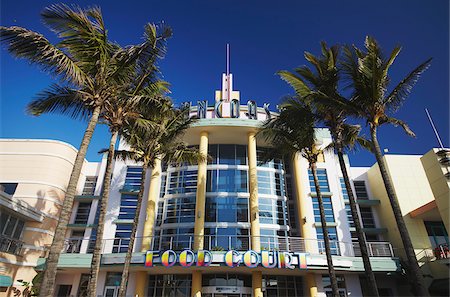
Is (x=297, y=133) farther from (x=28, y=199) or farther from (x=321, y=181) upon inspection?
(x=28, y=199)

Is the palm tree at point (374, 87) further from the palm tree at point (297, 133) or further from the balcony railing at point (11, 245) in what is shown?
the balcony railing at point (11, 245)

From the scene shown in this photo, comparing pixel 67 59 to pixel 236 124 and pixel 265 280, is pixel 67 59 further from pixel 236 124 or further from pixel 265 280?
pixel 265 280

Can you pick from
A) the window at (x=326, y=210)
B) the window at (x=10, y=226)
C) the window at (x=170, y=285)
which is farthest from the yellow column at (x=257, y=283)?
the window at (x=10, y=226)

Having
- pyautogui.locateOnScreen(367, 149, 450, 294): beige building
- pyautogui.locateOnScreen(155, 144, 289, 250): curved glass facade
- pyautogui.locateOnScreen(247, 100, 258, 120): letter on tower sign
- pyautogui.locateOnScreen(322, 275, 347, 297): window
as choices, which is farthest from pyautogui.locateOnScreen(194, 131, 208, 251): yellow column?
pyautogui.locateOnScreen(367, 149, 450, 294): beige building

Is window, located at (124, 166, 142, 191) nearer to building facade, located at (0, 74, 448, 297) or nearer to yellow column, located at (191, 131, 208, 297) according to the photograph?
building facade, located at (0, 74, 448, 297)

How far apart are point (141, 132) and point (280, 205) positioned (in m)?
13.7

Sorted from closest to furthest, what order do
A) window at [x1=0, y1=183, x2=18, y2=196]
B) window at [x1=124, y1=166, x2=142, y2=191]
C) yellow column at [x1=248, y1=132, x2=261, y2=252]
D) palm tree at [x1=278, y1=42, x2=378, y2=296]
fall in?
palm tree at [x1=278, y1=42, x2=378, y2=296] < yellow column at [x1=248, y1=132, x2=261, y2=252] < window at [x1=0, y1=183, x2=18, y2=196] < window at [x1=124, y1=166, x2=142, y2=191]

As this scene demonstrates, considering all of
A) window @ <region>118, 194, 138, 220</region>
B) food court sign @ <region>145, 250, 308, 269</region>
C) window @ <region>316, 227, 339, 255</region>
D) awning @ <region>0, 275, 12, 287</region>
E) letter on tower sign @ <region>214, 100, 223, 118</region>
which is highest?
letter on tower sign @ <region>214, 100, 223, 118</region>

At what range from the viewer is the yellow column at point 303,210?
2012 cm

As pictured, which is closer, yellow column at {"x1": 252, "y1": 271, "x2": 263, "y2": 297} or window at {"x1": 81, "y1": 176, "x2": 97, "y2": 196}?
yellow column at {"x1": 252, "y1": 271, "x2": 263, "y2": 297}

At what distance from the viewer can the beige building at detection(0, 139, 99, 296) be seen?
19.3 meters

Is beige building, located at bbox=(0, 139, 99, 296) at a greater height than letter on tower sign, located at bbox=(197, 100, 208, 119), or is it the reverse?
letter on tower sign, located at bbox=(197, 100, 208, 119)

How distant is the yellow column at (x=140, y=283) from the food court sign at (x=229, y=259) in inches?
123

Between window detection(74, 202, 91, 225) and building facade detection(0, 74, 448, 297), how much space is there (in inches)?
3.8
